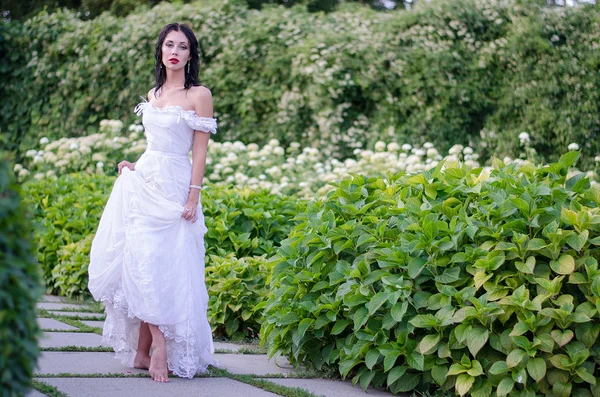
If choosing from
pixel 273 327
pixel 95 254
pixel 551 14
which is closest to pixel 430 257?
pixel 273 327

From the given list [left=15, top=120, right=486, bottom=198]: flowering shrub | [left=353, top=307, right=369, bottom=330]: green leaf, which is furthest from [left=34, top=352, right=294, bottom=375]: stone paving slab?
[left=15, top=120, right=486, bottom=198]: flowering shrub

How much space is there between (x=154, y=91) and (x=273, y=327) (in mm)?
1383

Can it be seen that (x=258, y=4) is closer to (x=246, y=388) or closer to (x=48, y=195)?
(x=48, y=195)

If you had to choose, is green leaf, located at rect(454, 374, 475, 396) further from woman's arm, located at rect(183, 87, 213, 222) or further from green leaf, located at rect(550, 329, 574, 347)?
woman's arm, located at rect(183, 87, 213, 222)

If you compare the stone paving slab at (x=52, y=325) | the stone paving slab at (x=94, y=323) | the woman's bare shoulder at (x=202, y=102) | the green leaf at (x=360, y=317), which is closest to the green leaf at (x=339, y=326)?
the green leaf at (x=360, y=317)

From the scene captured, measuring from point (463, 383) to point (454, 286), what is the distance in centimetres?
43

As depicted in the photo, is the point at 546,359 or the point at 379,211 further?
the point at 379,211

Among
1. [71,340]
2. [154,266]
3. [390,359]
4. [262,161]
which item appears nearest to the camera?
[390,359]

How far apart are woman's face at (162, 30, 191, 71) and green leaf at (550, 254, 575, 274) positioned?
2.07 metres

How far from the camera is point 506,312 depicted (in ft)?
10.7

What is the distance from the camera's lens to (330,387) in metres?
3.62

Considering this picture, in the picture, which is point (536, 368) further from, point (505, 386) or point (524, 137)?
point (524, 137)

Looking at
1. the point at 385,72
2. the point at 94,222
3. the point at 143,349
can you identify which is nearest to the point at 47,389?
the point at 143,349

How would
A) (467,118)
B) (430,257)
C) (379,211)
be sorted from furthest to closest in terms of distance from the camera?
(467,118)
(379,211)
(430,257)
